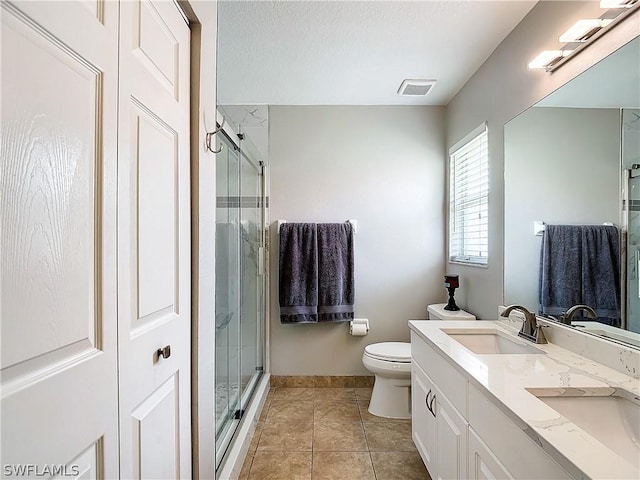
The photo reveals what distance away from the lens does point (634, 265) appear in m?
1.28

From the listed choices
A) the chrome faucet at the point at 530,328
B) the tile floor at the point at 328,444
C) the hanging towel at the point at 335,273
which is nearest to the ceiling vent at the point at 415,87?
the hanging towel at the point at 335,273

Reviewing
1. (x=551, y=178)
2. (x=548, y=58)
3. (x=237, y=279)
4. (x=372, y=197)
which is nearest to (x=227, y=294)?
(x=237, y=279)

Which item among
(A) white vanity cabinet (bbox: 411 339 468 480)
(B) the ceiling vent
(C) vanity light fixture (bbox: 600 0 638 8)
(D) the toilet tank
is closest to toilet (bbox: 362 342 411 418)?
(D) the toilet tank

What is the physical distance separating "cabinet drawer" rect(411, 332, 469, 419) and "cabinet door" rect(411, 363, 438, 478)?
6 centimetres

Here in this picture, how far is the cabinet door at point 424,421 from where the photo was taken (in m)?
1.69

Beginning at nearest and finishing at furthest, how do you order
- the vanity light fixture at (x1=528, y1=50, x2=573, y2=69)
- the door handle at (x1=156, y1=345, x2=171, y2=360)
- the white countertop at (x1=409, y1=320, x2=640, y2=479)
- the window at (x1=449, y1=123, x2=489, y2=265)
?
1. the white countertop at (x1=409, y1=320, x2=640, y2=479)
2. the door handle at (x1=156, y1=345, x2=171, y2=360)
3. the vanity light fixture at (x1=528, y1=50, x2=573, y2=69)
4. the window at (x1=449, y1=123, x2=489, y2=265)

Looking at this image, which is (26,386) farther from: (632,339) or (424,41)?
(424,41)

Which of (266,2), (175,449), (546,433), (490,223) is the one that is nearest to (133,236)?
(175,449)

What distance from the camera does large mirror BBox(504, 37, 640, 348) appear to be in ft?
4.21

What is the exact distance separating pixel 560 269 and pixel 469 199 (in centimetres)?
112

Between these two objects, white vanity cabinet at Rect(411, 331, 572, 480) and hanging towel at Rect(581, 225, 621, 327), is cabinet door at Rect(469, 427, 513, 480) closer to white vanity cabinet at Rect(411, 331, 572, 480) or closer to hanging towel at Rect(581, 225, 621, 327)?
white vanity cabinet at Rect(411, 331, 572, 480)

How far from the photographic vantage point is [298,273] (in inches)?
117

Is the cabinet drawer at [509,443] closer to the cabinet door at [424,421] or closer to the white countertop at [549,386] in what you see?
the white countertop at [549,386]

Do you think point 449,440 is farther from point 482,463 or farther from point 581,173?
Result: point 581,173
